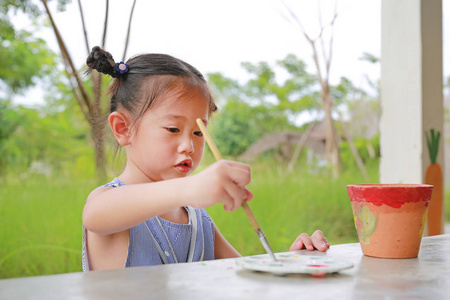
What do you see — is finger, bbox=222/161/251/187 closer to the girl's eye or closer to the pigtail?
the girl's eye

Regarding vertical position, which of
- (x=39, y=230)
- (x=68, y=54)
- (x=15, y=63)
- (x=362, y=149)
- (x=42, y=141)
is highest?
(x=15, y=63)

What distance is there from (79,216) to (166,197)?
2192mm

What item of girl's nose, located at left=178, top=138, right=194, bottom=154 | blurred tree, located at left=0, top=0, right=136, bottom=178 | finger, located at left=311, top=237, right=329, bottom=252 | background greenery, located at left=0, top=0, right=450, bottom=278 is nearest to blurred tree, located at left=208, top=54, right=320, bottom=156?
background greenery, located at left=0, top=0, right=450, bottom=278

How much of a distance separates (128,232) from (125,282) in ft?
1.44

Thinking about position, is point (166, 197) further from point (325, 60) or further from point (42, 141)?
point (42, 141)

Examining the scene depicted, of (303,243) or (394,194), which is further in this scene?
(303,243)

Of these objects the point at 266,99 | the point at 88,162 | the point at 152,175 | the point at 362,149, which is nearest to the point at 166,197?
the point at 152,175

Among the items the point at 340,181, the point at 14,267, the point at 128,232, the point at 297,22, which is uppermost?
the point at 297,22

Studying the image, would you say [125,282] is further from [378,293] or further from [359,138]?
[359,138]

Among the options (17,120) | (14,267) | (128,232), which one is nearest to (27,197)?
(14,267)

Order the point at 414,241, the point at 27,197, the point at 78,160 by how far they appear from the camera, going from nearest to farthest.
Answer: the point at 414,241, the point at 27,197, the point at 78,160

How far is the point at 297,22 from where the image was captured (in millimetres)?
3867

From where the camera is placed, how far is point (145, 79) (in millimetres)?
1093

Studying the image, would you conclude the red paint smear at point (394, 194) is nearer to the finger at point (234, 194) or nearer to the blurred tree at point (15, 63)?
the finger at point (234, 194)
